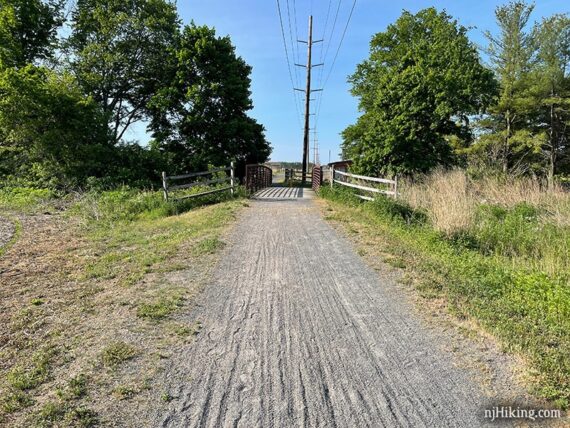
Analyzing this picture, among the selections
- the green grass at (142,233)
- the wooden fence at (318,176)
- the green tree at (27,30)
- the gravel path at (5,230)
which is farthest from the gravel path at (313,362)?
the green tree at (27,30)

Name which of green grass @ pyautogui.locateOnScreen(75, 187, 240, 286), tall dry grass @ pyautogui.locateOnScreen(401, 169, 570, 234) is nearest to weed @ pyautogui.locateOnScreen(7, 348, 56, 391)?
green grass @ pyautogui.locateOnScreen(75, 187, 240, 286)

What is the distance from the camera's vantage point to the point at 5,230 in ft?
33.6

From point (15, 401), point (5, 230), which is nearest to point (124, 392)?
point (15, 401)

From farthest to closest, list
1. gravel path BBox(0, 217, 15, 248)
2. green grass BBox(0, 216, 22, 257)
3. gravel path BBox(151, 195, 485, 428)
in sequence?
gravel path BBox(0, 217, 15, 248), green grass BBox(0, 216, 22, 257), gravel path BBox(151, 195, 485, 428)

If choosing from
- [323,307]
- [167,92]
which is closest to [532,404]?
[323,307]

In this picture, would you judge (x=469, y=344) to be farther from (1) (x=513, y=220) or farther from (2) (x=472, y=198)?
(2) (x=472, y=198)

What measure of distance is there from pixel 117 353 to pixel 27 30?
2653 centimetres

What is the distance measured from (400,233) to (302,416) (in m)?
6.14

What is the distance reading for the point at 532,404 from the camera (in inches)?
116

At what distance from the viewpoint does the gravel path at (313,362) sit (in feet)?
9.37

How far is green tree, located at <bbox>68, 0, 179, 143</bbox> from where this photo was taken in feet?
74.6

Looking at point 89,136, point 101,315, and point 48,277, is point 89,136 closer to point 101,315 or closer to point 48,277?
point 48,277

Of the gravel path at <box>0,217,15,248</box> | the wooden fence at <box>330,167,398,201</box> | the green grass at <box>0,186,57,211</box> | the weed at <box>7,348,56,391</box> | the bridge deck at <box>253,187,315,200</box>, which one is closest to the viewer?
the weed at <box>7,348,56,391</box>

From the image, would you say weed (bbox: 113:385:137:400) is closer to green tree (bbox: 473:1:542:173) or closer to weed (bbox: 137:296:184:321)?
weed (bbox: 137:296:184:321)
